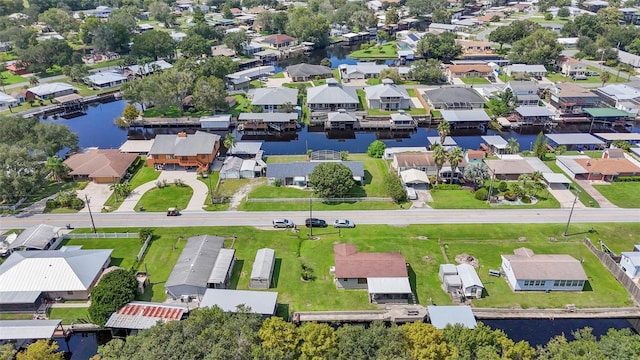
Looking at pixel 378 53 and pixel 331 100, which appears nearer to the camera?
pixel 331 100

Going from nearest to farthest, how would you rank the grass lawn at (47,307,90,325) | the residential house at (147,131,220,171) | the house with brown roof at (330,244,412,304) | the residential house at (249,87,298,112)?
the grass lawn at (47,307,90,325)
the house with brown roof at (330,244,412,304)
the residential house at (147,131,220,171)
the residential house at (249,87,298,112)

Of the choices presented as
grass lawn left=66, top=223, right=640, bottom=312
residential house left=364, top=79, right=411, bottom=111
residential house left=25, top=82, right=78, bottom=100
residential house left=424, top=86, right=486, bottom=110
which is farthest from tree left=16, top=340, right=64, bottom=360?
residential house left=25, top=82, right=78, bottom=100

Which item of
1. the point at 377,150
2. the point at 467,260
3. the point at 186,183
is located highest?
the point at 186,183

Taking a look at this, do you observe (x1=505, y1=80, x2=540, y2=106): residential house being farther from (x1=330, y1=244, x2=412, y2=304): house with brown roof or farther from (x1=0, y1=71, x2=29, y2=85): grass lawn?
(x1=0, y1=71, x2=29, y2=85): grass lawn

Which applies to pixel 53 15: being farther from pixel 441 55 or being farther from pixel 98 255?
pixel 98 255

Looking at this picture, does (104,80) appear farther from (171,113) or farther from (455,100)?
(455,100)

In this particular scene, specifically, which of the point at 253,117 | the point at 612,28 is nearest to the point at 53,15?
the point at 253,117

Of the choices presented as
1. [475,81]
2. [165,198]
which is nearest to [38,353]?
[165,198]
